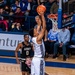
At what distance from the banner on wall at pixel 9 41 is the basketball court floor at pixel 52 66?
47 centimetres

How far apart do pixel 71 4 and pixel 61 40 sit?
1.29 meters

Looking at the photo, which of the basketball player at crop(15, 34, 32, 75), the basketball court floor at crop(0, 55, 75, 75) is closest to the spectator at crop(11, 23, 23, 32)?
the basketball court floor at crop(0, 55, 75, 75)

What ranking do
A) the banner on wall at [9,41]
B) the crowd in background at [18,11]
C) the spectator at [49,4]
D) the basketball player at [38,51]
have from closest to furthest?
the basketball player at [38,51], the banner on wall at [9,41], the crowd in background at [18,11], the spectator at [49,4]

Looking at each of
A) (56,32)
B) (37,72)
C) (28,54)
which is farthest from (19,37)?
(37,72)

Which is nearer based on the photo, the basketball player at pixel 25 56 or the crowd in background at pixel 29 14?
the basketball player at pixel 25 56

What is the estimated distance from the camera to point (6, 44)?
1188cm

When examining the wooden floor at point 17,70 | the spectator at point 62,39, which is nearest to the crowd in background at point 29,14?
the spectator at point 62,39

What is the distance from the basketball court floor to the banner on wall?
47 cm

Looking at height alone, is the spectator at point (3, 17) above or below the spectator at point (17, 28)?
above

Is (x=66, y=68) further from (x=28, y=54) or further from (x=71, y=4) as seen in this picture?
(x=28, y=54)

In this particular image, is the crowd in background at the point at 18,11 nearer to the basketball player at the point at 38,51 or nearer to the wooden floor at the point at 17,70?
the wooden floor at the point at 17,70

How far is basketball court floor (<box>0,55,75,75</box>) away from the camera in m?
9.62

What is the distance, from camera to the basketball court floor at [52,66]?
962cm

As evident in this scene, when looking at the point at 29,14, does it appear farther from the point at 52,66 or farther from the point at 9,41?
the point at 52,66
